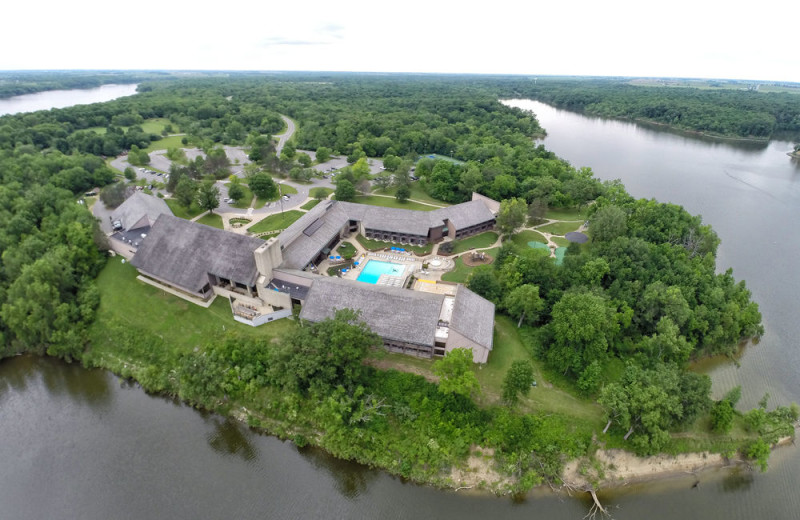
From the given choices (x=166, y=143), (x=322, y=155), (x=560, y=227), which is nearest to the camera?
(x=560, y=227)

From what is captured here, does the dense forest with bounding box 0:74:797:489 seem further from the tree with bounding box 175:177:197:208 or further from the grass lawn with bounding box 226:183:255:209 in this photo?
the grass lawn with bounding box 226:183:255:209

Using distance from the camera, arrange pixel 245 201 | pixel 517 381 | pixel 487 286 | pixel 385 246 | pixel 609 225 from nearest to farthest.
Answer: pixel 517 381 < pixel 487 286 < pixel 609 225 < pixel 385 246 < pixel 245 201

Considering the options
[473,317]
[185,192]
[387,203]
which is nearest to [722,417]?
[473,317]

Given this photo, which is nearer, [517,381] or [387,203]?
[517,381]

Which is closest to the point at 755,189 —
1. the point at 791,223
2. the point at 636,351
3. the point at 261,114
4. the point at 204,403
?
the point at 791,223

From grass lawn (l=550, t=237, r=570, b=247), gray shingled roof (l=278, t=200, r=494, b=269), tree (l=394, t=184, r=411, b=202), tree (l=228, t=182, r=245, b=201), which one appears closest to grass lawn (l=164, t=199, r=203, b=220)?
tree (l=228, t=182, r=245, b=201)

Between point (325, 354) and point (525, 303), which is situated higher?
point (525, 303)

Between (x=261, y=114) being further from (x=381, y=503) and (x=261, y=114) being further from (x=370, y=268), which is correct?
(x=381, y=503)

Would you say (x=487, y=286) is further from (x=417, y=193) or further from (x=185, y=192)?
(x=185, y=192)
